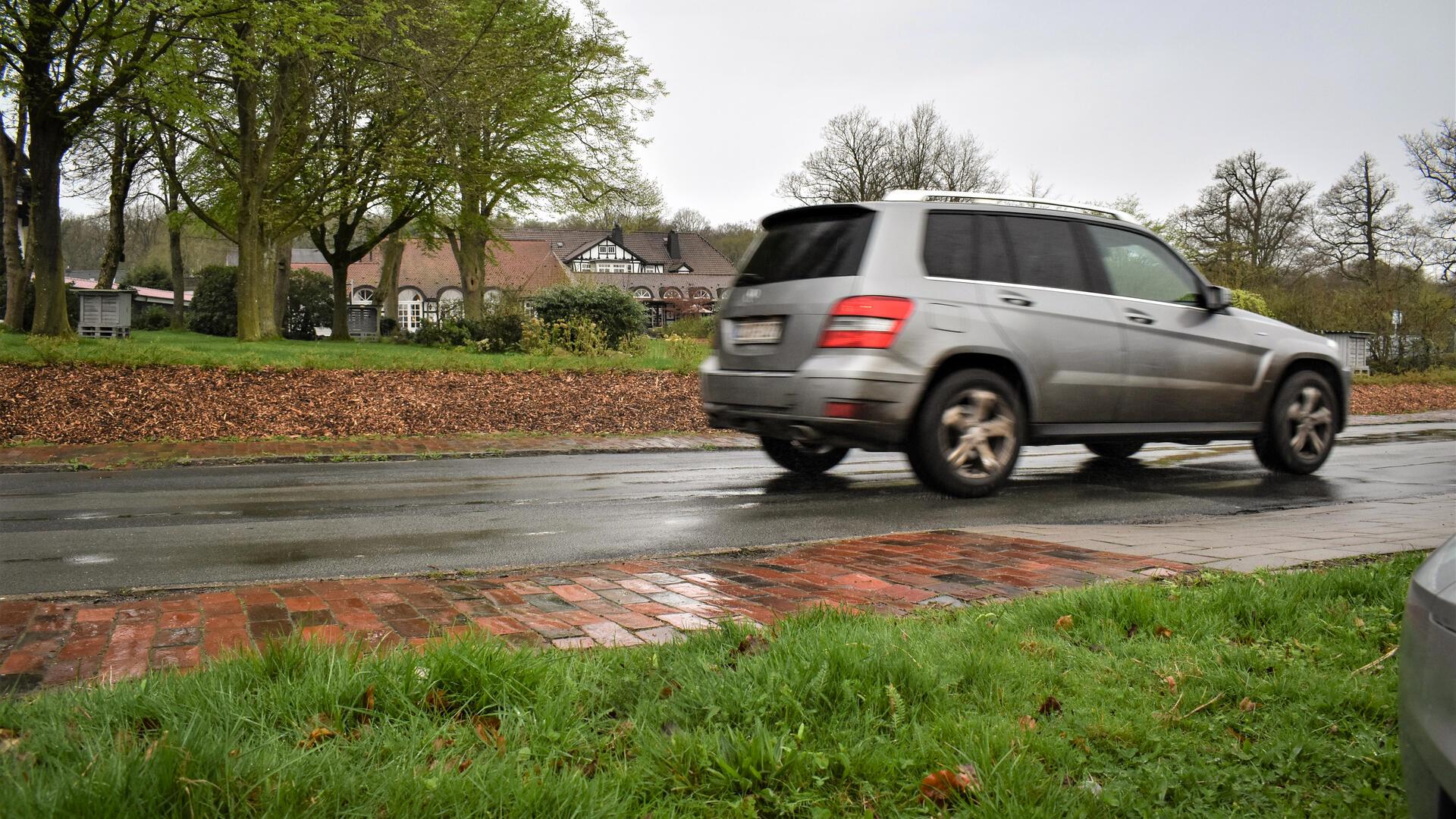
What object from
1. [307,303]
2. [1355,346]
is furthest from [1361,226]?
[307,303]

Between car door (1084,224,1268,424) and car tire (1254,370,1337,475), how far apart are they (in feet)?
1.05

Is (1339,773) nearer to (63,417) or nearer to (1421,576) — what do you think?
(1421,576)

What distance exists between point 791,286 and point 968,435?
1.55 m

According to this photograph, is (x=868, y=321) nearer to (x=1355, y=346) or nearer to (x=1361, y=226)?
(x=1355, y=346)

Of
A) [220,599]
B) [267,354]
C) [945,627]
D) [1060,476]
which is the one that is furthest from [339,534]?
[267,354]

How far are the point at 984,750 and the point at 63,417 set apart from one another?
11.6 meters

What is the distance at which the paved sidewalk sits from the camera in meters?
4.81

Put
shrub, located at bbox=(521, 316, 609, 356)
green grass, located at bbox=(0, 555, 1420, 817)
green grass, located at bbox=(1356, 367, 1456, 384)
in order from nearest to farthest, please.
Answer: green grass, located at bbox=(0, 555, 1420, 817) → shrub, located at bbox=(521, 316, 609, 356) → green grass, located at bbox=(1356, 367, 1456, 384)

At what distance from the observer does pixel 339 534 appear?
569 cm

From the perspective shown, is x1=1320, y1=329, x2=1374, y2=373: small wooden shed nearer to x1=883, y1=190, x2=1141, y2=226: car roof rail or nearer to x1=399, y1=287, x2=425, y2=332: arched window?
x1=883, y1=190, x2=1141, y2=226: car roof rail

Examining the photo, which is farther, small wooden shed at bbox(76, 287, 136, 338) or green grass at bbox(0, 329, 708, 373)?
small wooden shed at bbox(76, 287, 136, 338)

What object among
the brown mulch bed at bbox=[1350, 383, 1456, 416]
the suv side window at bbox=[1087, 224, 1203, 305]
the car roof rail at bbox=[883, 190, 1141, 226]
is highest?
the car roof rail at bbox=[883, 190, 1141, 226]

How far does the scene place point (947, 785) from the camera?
2.28 metres

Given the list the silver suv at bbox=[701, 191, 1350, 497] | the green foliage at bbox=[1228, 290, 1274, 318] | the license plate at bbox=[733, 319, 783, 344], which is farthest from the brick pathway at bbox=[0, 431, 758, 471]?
the green foliage at bbox=[1228, 290, 1274, 318]
